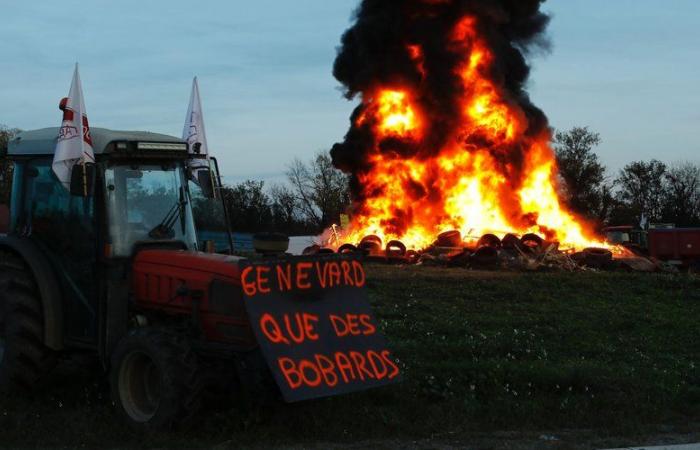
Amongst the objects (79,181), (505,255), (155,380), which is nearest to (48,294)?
(79,181)

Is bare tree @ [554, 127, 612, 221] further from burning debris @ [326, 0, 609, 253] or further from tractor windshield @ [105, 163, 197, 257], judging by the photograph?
tractor windshield @ [105, 163, 197, 257]

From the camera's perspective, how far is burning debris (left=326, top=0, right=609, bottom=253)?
34594mm

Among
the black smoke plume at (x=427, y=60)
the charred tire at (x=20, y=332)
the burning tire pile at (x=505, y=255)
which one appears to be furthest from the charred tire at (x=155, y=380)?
the black smoke plume at (x=427, y=60)

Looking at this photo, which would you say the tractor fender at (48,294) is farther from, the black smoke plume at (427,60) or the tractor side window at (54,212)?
the black smoke plume at (427,60)

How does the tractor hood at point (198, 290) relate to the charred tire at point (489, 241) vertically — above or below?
below

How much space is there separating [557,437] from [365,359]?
6.45 ft

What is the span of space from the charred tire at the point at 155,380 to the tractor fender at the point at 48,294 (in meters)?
1.15

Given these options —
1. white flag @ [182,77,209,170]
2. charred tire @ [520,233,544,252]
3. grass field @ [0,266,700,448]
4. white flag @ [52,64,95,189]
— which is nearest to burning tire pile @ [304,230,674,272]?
charred tire @ [520,233,544,252]

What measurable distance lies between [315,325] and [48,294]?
2.82m

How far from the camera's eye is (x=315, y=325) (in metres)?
7.48

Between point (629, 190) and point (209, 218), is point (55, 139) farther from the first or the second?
point (629, 190)

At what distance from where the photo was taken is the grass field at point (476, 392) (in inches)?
293

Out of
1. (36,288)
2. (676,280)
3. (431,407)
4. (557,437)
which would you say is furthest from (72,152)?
(676,280)

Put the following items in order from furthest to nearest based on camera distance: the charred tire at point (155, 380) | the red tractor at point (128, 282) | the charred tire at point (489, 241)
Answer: the charred tire at point (489, 241), the red tractor at point (128, 282), the charred tire at point (155, 380)
